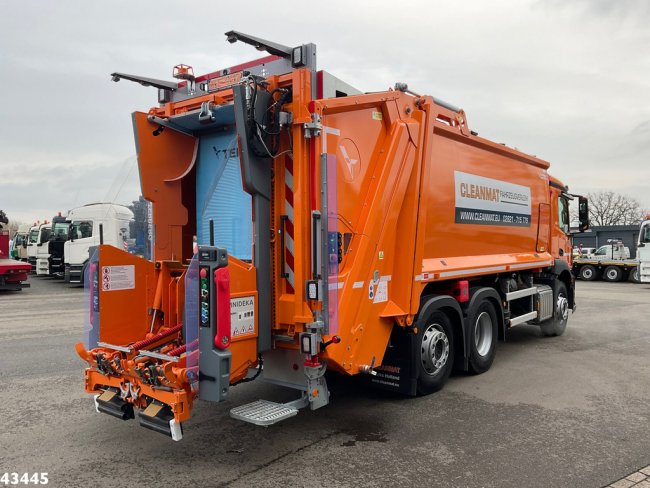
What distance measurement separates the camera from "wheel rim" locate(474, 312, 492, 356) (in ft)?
22.1

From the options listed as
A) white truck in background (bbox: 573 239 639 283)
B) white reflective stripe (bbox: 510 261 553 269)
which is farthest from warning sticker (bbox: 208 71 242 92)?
white truck in background (bbox: 573 239 639 283)

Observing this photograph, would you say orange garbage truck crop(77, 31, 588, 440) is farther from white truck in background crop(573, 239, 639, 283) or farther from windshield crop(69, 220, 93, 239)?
white truck in background crop(573, 239, 639, 283)

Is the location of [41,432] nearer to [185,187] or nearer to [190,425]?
[190,425]

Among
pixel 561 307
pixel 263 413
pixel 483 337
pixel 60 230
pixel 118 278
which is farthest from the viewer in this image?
pixel 60 230

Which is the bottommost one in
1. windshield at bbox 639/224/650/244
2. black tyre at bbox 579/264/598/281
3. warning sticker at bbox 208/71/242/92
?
black tyre at bbox 579/264/598/281

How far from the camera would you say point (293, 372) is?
179 inches

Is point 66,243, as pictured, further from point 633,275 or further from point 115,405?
point 633,275

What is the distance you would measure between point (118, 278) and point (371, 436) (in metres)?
2.63

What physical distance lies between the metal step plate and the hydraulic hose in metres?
0.98

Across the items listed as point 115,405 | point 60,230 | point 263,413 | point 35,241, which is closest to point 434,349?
point 263,413

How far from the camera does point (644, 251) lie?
67.9 feet

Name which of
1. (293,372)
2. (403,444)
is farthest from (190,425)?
(403,444)

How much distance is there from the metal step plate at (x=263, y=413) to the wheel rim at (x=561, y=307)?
259 inches

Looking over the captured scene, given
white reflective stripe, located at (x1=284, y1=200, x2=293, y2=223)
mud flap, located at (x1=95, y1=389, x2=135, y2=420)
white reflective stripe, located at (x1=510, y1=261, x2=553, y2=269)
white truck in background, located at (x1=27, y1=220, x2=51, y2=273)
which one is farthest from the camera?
white truck in background, located at (x1=27, y1=220, x2=51, y2=273)
